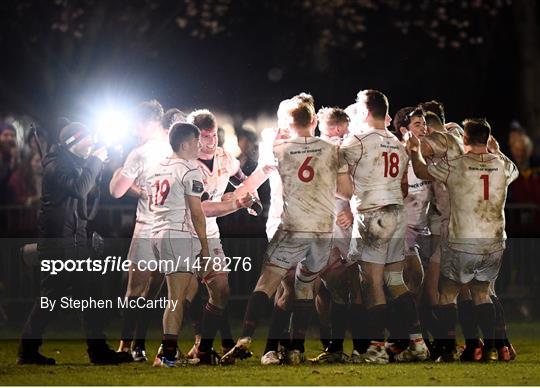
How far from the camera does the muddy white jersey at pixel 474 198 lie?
14844mm

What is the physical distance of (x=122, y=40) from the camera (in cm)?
2903

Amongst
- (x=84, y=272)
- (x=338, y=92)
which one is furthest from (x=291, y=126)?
(x=338, y=92)

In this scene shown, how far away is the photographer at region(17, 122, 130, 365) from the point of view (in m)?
14.5

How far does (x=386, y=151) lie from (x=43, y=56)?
14.9 meters

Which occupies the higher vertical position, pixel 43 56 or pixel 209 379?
pixel 43 56

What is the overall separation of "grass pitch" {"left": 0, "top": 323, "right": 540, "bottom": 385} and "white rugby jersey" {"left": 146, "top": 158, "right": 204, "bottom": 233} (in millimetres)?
1326

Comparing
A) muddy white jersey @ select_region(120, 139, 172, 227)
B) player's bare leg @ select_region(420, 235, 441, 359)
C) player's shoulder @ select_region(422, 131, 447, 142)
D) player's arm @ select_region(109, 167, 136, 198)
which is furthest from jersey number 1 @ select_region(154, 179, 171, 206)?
player's bare leg @ select_region(420, 235, 441, 359)

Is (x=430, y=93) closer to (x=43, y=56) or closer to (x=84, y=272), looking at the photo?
(x=43, y=56)

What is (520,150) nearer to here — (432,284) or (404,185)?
(432,284)

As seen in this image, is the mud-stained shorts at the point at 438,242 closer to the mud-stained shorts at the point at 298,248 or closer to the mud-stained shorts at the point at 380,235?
the mud-stained shorts at the point at 380,235

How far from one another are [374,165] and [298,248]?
3.43 ft

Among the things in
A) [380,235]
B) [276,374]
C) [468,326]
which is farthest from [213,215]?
[468,326]

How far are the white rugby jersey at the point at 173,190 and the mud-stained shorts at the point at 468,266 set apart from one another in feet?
8.18

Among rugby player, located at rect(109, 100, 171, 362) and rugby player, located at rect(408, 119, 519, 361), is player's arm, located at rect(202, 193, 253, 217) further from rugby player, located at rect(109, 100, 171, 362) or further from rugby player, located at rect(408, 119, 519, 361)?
rugby player, located at rect(408, 119, 519, 361)
